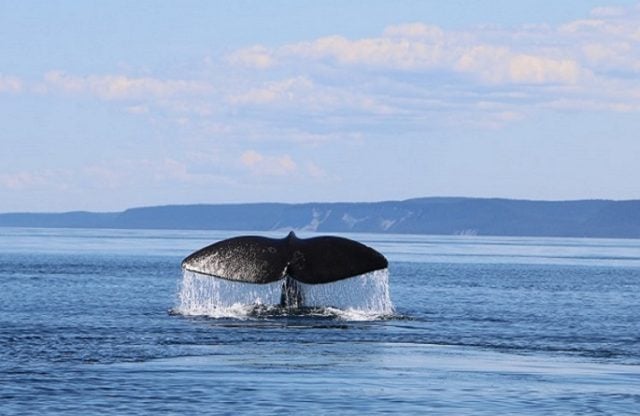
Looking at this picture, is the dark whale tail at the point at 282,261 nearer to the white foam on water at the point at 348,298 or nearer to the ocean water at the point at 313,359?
the ocean water at the point at 313,359

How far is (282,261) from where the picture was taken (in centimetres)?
2517

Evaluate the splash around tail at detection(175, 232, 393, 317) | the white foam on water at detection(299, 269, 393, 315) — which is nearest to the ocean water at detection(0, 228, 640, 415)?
the white foam on water at detection(299, 269, 393, 315)

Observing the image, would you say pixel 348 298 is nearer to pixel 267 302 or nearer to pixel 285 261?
pixel 267 302

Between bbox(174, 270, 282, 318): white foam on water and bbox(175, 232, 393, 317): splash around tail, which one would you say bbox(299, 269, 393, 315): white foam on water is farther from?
bbox(175, 232, 393, 317): splash around tail

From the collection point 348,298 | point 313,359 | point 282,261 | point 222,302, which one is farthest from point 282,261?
point 348,298

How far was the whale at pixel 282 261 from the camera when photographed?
24812 mm

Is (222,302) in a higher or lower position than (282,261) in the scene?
lower

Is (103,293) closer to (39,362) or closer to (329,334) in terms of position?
(329,334)

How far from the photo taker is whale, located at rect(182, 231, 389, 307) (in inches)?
977

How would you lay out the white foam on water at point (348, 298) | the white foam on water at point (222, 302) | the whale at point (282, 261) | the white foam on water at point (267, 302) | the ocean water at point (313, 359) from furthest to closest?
1. the white foam on water at point (348, 298)
2. the white foam on water at point (222, 302)
3. the white foam on water at point (267, 302)
4. the whale at point (282, 261)
5. the ocean water at point (313, 359)

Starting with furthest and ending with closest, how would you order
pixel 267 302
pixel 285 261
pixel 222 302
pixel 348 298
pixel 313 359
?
pixel 348 298, pixel 267 302, pixel 222 302, pixel 285 261, pixel 313 359

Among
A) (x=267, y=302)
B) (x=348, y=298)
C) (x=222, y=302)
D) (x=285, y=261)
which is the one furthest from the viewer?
(x=348, y=298)

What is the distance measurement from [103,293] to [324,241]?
60.2 feet

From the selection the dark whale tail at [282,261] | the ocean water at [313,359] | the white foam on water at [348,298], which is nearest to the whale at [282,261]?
the dark whale tail at [282,261]
